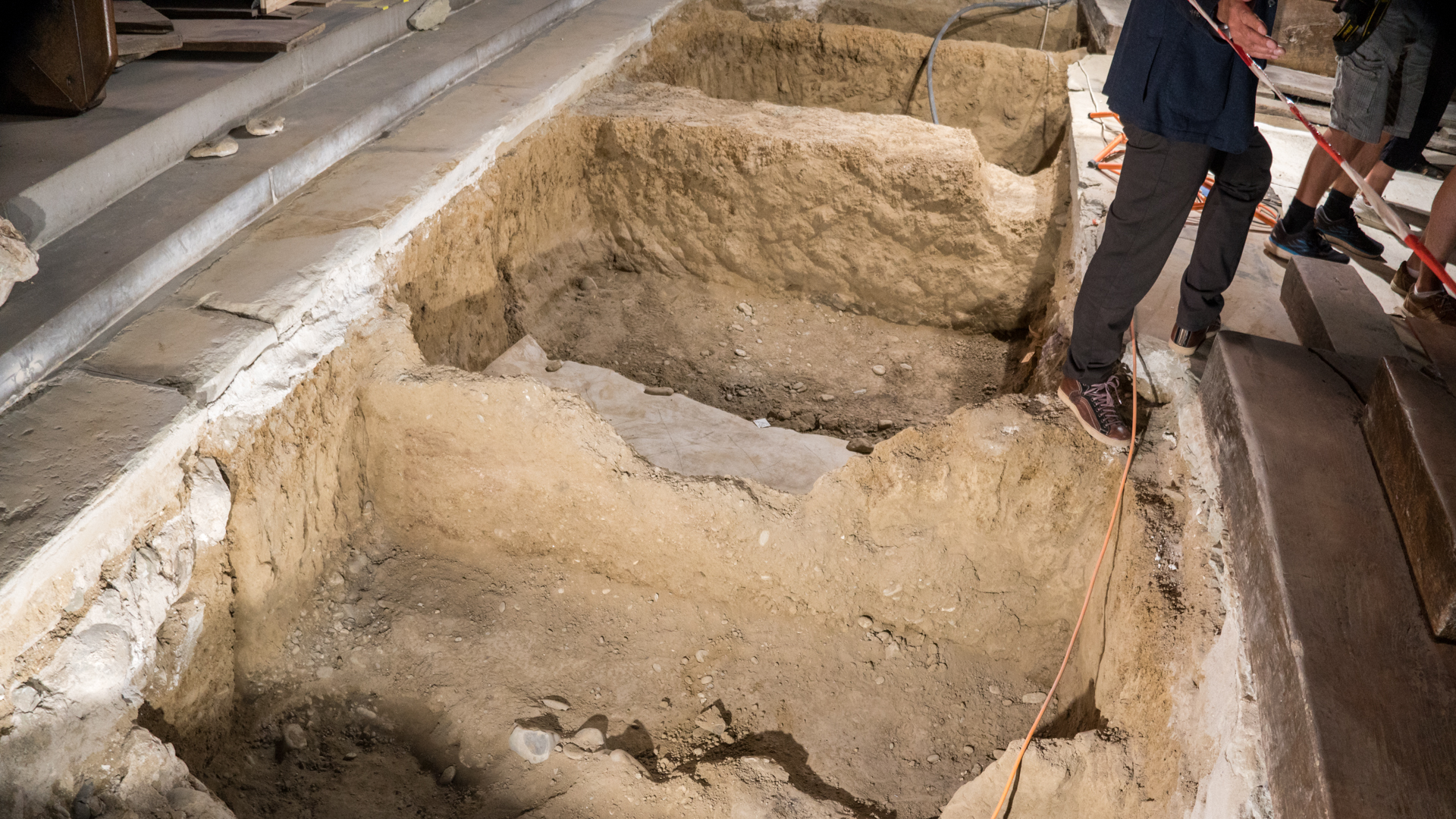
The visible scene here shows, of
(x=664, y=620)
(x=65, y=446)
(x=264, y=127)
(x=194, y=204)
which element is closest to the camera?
(x=65, y=446)

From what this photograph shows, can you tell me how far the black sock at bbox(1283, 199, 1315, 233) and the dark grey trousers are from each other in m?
1.02

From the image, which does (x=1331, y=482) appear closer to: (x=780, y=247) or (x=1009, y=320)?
(x=1009, y=320)

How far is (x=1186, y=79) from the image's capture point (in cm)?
209

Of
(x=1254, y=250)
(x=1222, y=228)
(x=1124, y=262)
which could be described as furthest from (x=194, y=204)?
(x=1254, y=250)

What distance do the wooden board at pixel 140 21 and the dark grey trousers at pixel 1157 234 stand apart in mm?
3863

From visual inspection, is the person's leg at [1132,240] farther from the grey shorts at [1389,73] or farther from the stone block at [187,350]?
the stone block at [187,350]

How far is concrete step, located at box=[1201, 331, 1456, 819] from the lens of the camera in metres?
1.42

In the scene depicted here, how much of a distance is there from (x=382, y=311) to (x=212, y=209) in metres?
0.62

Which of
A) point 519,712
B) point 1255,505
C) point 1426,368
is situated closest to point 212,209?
point 519,712

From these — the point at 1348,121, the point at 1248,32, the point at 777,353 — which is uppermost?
the point at 1248,32

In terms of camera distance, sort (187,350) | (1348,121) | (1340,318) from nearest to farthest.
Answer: (187,350) → (1340,318) → (1348,121)

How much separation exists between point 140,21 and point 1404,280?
5.07 m

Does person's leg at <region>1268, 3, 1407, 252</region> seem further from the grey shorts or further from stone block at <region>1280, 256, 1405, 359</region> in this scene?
stone block at <region>1280, 256, 1405, 359</region>

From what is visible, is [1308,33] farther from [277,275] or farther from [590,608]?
[277,275]
